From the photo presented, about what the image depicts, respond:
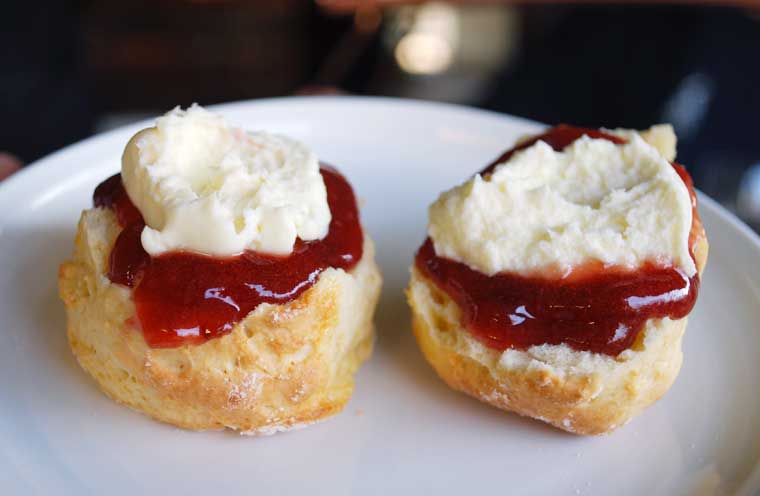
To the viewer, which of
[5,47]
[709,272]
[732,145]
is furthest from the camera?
[732,145]

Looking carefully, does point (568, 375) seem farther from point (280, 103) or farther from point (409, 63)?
point (409, 63)

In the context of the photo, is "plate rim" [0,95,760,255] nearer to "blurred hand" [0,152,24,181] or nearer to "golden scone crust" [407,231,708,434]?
"blurred hand" [0,152,24,181]

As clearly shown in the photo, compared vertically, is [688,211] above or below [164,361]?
above

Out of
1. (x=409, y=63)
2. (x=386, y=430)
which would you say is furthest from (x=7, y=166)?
(x=409, y=63)

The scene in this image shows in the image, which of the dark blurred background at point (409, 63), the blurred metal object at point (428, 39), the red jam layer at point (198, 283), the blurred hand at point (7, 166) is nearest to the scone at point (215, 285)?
the red jam layer at point (198, 283)

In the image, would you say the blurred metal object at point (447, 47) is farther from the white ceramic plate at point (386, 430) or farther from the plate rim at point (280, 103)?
the white ceramic plate at point (386, 430)

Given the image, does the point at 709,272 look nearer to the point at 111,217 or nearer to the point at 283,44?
the point at 111,217

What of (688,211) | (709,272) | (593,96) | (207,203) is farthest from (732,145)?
(207,203)
